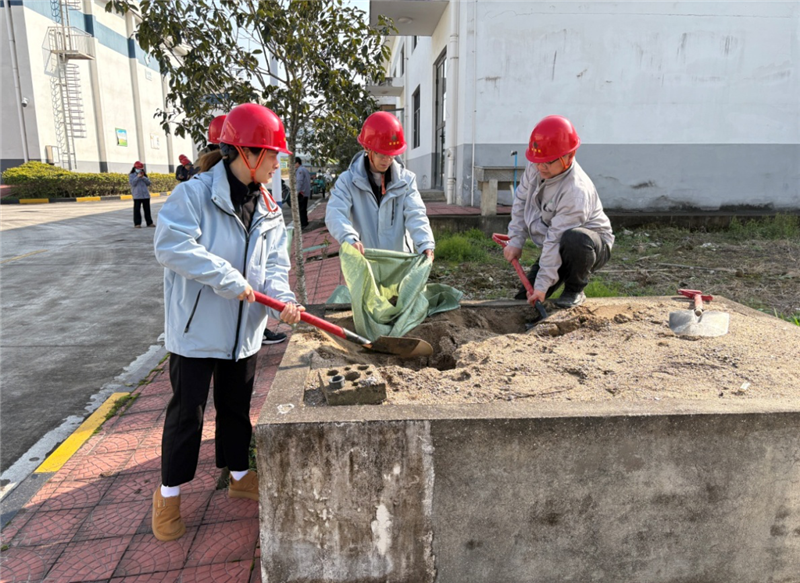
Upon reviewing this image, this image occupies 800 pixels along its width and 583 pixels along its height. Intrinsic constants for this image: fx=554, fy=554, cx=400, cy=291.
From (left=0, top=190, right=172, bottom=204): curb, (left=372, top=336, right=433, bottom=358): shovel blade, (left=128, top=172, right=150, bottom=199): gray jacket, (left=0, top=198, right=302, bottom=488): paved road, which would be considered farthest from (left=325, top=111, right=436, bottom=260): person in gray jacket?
(left=0, top=190, right=172, bottom=204): curb

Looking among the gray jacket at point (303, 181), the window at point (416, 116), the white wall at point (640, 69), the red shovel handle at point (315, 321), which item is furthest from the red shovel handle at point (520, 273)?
the window at point (416, 116)

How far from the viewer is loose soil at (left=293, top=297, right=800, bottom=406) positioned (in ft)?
7.45

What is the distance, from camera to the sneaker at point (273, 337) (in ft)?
16.1

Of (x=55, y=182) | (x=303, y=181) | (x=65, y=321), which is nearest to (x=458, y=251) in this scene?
(x=65, y=321)

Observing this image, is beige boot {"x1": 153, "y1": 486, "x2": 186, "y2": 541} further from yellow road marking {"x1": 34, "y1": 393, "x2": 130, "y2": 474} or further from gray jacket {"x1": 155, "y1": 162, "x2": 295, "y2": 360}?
yellow road marking {"x1": 34, "y1": 393, "x2": 130, "y2": 474}

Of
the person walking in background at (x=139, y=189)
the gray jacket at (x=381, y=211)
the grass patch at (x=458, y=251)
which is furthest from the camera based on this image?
the person walking in background at (x=139, y=189)

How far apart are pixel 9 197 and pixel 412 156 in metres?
15.4

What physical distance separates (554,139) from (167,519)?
2732mm

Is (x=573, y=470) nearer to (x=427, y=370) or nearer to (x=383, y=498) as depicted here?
(x=383, y=498)

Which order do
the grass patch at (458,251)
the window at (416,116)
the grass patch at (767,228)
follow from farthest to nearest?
the window at (416,116), the grass patch at (767,228), the grass patch at (458,251)

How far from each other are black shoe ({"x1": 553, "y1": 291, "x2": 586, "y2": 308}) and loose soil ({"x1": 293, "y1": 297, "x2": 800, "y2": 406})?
0.05 meters

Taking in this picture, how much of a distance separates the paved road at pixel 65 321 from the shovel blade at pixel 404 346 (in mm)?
2192

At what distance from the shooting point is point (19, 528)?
2.46 metres

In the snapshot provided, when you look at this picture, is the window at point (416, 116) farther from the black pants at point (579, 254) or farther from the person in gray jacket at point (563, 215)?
the black pants at point (579, 254)
